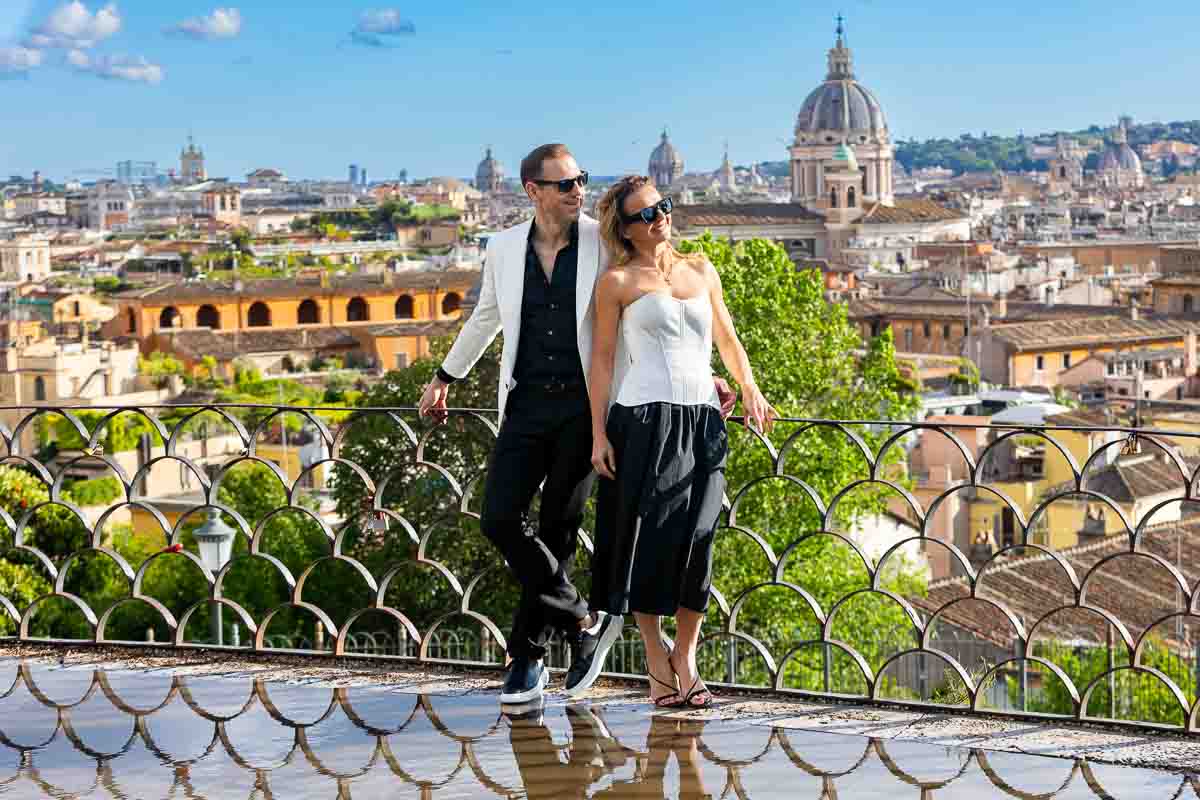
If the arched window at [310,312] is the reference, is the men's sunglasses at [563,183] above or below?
above

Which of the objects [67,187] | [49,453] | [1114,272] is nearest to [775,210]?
[1114,272]

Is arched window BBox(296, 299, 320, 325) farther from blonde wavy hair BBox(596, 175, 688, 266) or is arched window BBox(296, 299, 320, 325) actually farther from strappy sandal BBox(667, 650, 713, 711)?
blonde wavy hair BBox(596, 175, 688, 266)

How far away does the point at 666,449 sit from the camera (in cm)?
311

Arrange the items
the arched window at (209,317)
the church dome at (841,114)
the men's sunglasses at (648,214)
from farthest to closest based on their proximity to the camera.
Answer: the church dome at (841,114) → the arched window at (209,317) → the men's sunglasses at (648,214)

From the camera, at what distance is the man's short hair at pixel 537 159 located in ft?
10.3

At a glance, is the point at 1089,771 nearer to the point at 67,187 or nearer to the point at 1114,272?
the point at 1114,272

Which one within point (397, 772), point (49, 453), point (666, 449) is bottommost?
point (49, 453)

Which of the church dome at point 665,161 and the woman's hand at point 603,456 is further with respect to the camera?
the church dome at point 665,161

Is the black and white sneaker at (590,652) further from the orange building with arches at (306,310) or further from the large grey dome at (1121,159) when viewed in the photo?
the large grey dome at (1121,159)

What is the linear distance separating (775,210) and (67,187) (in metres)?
118

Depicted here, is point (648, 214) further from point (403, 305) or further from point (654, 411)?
point (403, 305)

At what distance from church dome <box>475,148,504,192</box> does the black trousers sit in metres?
168

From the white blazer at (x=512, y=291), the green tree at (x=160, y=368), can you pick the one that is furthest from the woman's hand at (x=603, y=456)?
the green tree at (x=160, y=368)

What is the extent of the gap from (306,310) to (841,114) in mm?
49983
